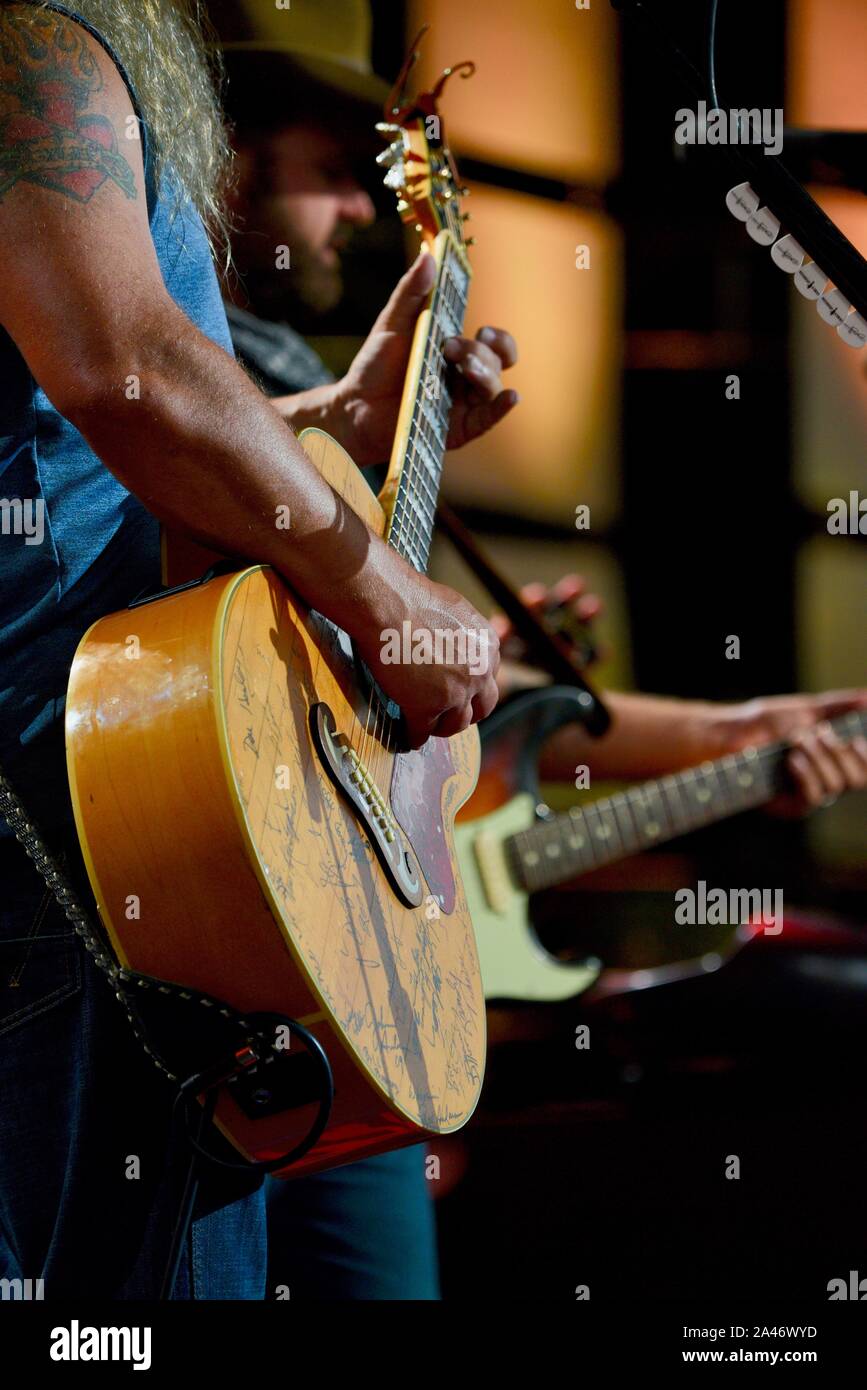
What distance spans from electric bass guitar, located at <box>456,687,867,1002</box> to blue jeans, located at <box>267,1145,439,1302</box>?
69cm

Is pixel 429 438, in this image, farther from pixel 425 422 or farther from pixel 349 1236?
pixel 349 1236

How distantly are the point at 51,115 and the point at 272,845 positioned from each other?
634 mm

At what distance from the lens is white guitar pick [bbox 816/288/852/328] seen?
1.09 meters

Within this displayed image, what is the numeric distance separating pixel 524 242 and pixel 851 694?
166 cm

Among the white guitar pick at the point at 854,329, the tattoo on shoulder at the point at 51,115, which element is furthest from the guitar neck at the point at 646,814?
the tattoo on shoulder at the point at 51,115

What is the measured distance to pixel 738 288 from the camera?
3863mm

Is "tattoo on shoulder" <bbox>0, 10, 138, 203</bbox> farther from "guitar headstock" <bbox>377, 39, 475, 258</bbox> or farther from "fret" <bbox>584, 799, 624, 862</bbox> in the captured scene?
"fret" <bbox>584, 799, 624, 862</bbox>

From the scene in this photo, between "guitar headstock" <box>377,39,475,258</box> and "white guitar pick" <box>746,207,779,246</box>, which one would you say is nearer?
"white guitar pick" <box>746,207,779,246</box>

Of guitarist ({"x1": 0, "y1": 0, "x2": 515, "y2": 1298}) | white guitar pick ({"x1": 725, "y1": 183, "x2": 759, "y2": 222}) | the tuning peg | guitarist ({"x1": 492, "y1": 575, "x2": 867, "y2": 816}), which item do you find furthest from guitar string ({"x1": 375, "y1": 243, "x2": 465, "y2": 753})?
guitarist ({"x1": 492, "y1": 575, "x2": 867, "y2": 816})

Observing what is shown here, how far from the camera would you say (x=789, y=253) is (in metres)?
1.09

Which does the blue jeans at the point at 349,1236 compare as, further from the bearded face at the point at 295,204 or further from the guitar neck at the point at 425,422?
the bearded face at the point at 295,204

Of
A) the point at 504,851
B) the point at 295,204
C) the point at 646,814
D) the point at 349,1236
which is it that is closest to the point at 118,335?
the point at 349,1236

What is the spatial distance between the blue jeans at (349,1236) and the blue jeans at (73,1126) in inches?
31.0
